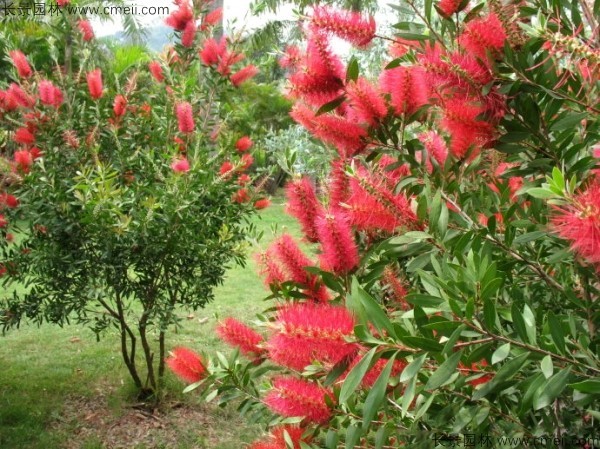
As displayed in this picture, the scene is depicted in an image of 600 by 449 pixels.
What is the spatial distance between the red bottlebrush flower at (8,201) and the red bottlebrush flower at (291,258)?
2.66 meters

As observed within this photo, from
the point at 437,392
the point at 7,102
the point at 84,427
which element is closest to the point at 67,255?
the point at 7,102

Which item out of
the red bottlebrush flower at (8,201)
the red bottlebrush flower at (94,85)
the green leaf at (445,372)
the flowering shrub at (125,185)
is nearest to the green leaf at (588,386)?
the green leaf at (445,372)

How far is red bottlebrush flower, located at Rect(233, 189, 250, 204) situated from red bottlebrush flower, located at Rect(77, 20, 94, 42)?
143 centimetres

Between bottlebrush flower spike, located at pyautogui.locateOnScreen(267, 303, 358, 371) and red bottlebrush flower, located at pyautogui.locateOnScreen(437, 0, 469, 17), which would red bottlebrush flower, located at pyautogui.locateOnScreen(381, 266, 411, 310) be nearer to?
bottlebrush flower spike, located at pyautogui.locateOnScreen(267, 303, 358, 371)

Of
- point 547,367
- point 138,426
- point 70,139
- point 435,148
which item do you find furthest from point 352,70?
point 138,426

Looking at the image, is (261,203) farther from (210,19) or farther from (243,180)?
(210,19)

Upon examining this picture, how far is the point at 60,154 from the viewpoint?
3557 mm

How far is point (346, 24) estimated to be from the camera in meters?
1.23

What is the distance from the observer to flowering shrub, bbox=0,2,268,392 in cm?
332

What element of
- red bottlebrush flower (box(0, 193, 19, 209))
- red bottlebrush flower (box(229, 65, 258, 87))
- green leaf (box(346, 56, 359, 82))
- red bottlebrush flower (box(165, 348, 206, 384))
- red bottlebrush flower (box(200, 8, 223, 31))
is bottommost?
red bottlebrush flower (box(165, 348, 206, 384))

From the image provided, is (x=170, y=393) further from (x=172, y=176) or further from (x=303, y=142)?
(x=303, y=142)

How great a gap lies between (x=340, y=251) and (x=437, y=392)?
329mm

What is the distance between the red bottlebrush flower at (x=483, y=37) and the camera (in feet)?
3.59

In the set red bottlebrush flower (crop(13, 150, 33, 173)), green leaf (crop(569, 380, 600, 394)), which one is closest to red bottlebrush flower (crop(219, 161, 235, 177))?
red bottlebrush flower (crop(13, 150, 33, 173))
